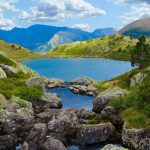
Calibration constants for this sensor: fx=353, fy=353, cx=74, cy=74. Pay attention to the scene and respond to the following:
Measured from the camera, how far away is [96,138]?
2431 inches

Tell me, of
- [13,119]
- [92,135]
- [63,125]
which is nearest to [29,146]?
[63,125]

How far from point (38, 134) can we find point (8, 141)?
547 centimetres

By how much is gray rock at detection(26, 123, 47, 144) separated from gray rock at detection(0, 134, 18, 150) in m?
2.66

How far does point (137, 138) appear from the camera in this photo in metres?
58.1

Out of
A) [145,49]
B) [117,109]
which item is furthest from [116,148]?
[145,49]

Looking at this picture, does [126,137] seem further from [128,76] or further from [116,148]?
[128,76]

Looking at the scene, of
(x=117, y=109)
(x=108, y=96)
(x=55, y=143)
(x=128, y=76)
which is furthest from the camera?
(x=128, y=76)

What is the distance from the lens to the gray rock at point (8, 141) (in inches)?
2382

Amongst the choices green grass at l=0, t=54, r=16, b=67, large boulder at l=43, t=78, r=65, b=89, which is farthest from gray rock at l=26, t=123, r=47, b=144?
green grass at l=0, t=54, r=16, b=67

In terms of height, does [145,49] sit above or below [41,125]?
above

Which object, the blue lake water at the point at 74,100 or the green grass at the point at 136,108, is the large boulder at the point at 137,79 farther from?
the green grass at the point at 136,108

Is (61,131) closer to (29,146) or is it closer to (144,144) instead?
(29,146)

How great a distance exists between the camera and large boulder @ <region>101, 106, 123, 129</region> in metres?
69.9

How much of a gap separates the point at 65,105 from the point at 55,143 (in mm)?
45925
